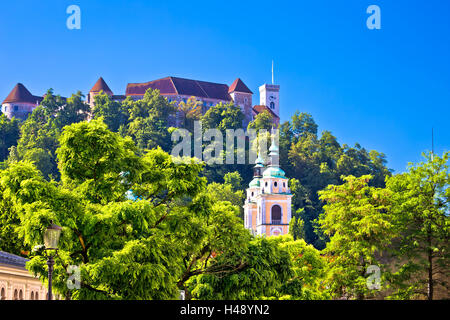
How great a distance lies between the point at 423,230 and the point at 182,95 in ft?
430

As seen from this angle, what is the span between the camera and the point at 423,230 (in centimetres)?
4206

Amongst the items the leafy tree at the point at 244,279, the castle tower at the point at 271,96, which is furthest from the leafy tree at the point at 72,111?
the leafy tree at the point at 244,279

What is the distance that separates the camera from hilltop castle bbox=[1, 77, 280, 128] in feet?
553

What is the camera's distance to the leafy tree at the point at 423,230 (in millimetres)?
42281

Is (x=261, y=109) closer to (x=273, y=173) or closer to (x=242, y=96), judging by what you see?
(x=242, y=96)

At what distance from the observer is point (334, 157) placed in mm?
146375

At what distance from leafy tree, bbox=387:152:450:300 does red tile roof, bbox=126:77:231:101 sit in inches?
5069

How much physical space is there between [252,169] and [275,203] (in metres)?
23.9

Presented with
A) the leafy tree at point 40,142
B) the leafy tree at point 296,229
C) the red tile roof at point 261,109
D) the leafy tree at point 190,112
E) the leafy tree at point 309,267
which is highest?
the red tile roof at point 261,109

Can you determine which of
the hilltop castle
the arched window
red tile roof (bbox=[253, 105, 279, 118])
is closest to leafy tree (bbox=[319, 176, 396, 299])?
the arched window

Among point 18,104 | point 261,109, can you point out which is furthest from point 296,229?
point 18,104

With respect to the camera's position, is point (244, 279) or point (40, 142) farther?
point (40, 142)

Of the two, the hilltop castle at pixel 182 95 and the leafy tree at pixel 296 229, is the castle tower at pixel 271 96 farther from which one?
the leafy tree at pixel 296 229

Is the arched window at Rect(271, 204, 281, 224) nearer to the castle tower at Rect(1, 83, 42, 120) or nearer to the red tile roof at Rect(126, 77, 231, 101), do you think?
the red tile roof at Rect(126, 77, 231, 101)
